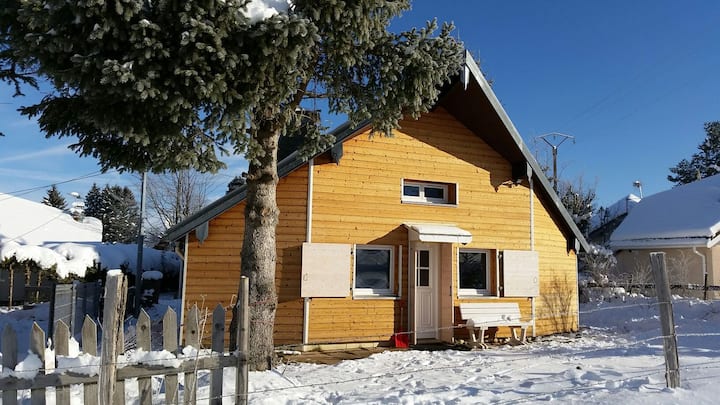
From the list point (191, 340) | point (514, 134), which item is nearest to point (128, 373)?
point (191, 340)

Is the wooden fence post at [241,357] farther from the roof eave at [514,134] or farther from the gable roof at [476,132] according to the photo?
the roof eave at [514,134]

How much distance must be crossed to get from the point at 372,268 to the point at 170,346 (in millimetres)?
6853

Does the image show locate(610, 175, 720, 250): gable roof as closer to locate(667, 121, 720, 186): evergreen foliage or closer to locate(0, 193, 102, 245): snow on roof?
locate(667, 121, 720, 186): evergreen foliage

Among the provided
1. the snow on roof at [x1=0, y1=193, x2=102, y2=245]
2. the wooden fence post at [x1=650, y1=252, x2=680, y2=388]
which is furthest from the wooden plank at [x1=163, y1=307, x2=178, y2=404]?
the snow on roof at [x1=0, y1=193, x2=102, y2=245]

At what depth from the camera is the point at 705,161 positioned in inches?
1499

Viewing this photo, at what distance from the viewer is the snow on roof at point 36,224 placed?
28.1 m

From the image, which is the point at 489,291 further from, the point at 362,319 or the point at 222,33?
the point at 222,33

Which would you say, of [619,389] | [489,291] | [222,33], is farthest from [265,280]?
[489,291]

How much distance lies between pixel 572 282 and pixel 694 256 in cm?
1019

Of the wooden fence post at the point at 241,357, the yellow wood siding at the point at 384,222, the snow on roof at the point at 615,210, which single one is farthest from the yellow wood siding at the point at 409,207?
the snow on roof at the point at 615,210

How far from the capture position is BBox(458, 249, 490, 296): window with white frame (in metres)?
11.5

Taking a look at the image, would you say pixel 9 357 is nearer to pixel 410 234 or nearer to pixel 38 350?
pixel 38 350

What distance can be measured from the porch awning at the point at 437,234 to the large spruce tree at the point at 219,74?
9.65 feet

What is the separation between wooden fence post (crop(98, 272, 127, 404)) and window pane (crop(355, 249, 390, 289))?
6.98 meters
